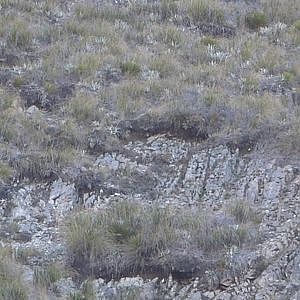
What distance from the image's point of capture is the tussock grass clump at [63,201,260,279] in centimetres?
682

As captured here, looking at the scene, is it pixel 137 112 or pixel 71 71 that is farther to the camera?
pixel 71 71

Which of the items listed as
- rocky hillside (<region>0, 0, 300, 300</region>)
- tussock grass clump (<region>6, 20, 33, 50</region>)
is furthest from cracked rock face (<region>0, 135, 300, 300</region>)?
tussock grass clump (<region>6, 20, 33, 50</region>)

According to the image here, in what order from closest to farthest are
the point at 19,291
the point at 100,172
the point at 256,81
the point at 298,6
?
the point at 19,291 → the point at 100,172 → the point at 256,81 → the point at 298,6

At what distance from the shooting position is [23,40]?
10539mm

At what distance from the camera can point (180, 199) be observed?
7781mm

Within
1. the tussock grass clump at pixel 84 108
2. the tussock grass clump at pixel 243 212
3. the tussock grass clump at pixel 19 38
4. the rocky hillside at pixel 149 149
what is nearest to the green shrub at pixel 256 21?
the rocky hillside at pixel 149 149

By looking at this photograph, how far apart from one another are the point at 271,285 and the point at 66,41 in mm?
5152

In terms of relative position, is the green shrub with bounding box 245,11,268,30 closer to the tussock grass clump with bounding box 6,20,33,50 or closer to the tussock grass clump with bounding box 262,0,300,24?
the tussock grass clump with bounding box 262,0,300,24

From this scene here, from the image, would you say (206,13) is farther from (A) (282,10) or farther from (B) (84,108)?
(B) (84,108)

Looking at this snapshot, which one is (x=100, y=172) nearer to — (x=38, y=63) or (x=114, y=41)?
(x=38, y=63)

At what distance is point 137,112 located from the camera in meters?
9.12

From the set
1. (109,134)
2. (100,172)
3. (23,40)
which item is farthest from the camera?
(23,40)

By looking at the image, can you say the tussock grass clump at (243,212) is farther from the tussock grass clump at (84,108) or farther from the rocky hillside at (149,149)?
the tussock grass clump at (84,108)

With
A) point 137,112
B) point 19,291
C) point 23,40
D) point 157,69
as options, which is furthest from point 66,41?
point 19,291
